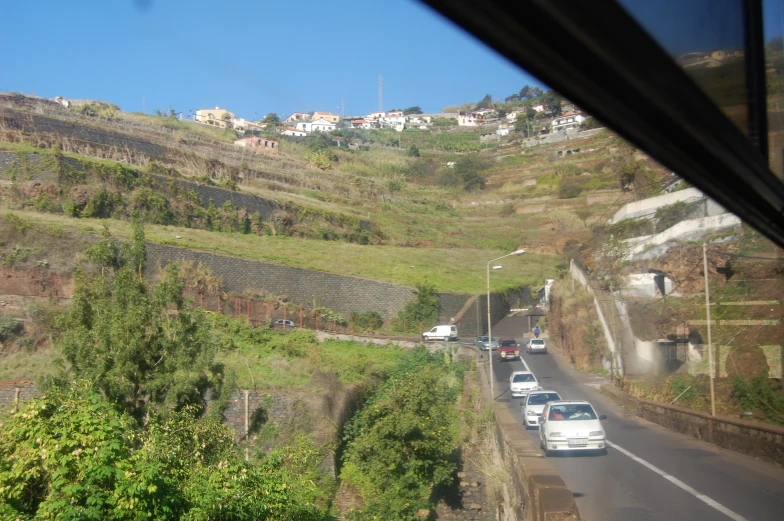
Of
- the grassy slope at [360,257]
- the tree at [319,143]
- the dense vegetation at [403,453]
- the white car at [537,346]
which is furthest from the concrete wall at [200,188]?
the dense vegetation at [403,453]

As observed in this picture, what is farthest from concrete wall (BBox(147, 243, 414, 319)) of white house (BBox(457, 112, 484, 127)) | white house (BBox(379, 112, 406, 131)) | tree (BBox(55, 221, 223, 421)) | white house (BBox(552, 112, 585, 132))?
Answer: white house (BBox(379, 112, 406, 131))

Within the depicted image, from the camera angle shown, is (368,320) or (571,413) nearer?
(571,413)

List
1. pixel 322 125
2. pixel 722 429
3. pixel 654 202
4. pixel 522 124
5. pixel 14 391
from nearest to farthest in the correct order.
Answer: pixel 722 429 < pixel 14 391 < pixel 654 202 < pixel 522 124 < pixel 322 125

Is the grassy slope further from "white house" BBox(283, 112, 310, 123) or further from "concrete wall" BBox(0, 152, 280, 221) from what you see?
"white house" BBox(283, 112, 310, 123)

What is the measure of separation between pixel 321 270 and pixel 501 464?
22.8 m

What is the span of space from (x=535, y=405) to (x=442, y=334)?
1427 centimetres

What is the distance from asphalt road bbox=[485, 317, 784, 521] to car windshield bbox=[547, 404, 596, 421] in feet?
2.10

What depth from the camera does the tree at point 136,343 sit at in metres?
11.1

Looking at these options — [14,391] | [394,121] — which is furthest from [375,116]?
[14,391]

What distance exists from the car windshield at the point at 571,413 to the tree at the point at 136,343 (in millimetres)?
5974

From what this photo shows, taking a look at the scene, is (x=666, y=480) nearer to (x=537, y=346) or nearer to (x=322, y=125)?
(x=537, y=346)

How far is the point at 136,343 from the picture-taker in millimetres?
11227

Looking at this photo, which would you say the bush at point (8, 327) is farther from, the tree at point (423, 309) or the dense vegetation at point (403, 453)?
the tree at point (423, 309)

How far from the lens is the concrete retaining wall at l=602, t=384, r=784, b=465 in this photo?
9.34 metres
